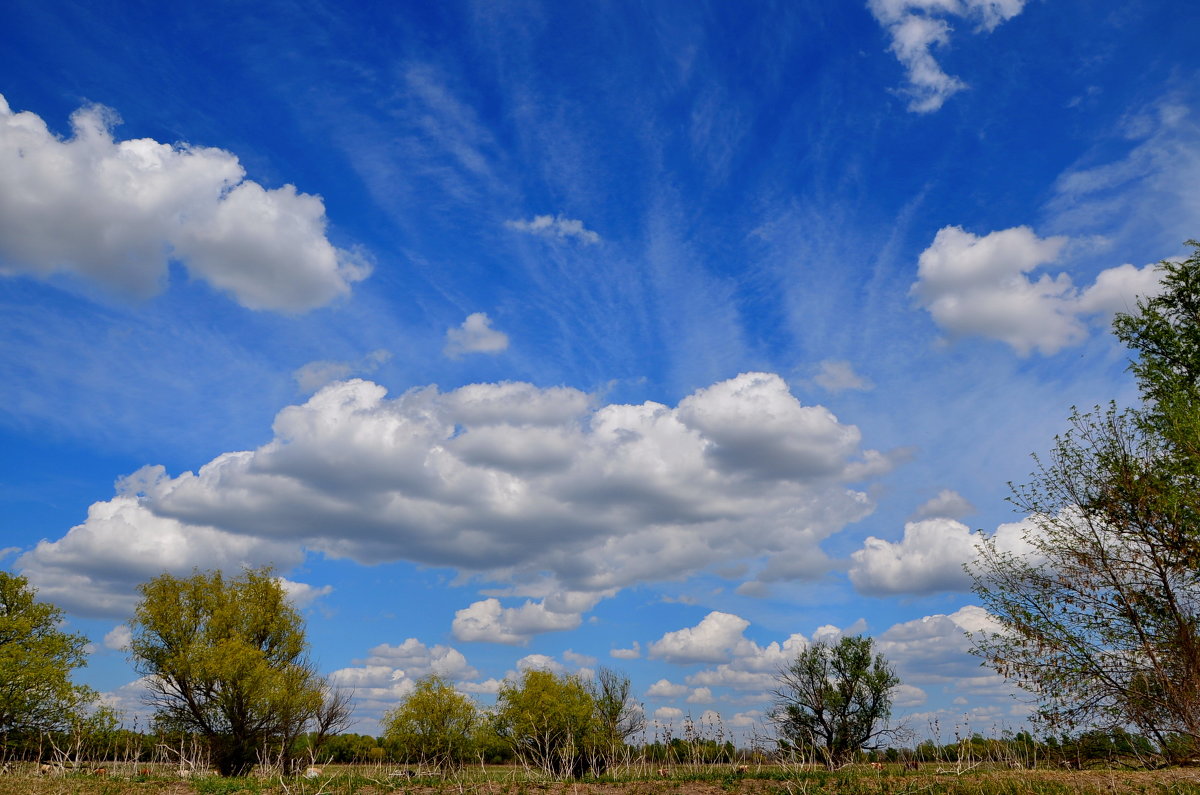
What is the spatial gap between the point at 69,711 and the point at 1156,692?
47571 millimetres

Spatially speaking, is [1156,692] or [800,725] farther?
[800,725]

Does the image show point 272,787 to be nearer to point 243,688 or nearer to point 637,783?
point 637,783

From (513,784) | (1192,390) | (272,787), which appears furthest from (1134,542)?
(272,787)

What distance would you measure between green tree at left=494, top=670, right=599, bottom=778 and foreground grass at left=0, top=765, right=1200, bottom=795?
26392 mm

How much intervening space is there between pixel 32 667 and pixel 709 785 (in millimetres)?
35533

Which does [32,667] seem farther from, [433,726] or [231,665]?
[433,726]

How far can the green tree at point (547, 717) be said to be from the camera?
165ft

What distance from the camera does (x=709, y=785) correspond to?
885 inches

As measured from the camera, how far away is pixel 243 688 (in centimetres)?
3897

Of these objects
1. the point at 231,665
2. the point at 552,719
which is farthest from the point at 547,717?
the point at 231,665

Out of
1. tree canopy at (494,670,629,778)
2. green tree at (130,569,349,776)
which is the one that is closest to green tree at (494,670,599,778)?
tree canopy at (494,670,629,778)

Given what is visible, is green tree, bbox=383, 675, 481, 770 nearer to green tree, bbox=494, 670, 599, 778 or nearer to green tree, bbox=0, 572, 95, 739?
green tree, bbox=494, 670, 599, 778

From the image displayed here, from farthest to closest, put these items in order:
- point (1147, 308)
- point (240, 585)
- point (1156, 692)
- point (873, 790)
A: point (240, 585) → point (1147, 308) → point (1156, 692) → point (873, 790)

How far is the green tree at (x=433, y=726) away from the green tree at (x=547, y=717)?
2.76m
